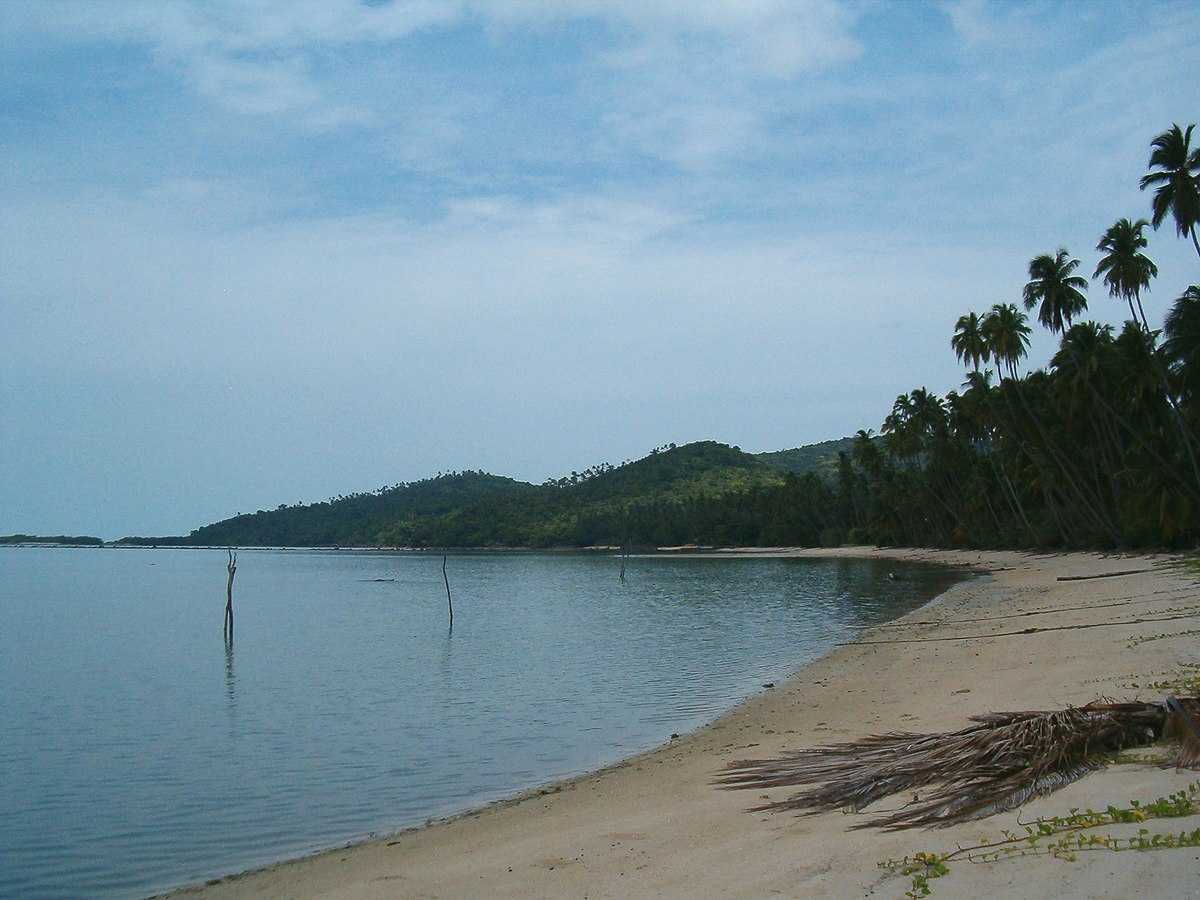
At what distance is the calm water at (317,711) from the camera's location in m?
12.7

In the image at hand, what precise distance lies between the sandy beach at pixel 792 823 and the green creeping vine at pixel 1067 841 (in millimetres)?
126

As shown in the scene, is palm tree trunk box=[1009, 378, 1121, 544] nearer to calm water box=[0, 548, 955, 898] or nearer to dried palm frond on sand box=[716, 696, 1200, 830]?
calm water box=[0, 548, 955, 898]

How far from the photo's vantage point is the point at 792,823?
8.28m

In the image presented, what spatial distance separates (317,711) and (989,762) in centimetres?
1745

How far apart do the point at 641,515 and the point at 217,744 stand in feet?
513

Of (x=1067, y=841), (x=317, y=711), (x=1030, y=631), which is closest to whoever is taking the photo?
(x=1067, y=841)

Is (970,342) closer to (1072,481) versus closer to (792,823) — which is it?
(1072,481)

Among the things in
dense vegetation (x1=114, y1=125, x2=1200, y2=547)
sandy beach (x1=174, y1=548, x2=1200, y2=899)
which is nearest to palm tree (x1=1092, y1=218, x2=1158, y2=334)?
dense vegetation (x1=114, y1=125, x2=1200, y2=547)

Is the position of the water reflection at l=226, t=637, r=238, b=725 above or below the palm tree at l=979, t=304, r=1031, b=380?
below

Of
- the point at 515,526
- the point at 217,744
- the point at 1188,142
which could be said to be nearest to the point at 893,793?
the point at 217,744

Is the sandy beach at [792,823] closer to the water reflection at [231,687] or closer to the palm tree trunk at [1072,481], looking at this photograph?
the water reflection at [231,687]

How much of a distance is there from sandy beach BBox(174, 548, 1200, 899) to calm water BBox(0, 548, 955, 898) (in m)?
1.63

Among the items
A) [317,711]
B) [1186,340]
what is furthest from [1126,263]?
[317,711]

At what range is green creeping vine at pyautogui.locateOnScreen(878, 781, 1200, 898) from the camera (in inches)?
228
